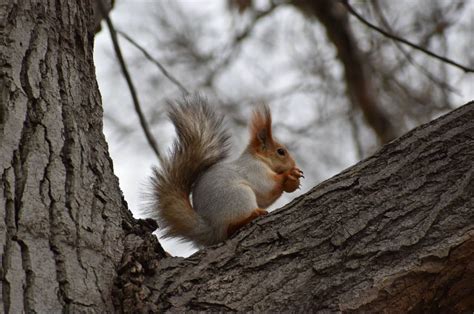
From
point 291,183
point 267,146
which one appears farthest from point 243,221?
point 267,146

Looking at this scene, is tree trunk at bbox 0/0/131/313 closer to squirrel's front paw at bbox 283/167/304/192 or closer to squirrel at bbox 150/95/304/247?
squirrel at bbox 150/95/304/247

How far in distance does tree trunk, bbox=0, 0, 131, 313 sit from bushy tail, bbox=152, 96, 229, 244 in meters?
0.47

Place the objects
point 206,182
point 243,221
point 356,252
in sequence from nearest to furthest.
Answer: point 356,252
point 243,221
point 206,182

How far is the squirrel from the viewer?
221 centimetres

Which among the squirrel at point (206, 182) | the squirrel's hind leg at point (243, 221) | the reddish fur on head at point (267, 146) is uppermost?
the reddish fur on head at point (267, 146)

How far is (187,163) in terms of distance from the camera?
7.93 feet

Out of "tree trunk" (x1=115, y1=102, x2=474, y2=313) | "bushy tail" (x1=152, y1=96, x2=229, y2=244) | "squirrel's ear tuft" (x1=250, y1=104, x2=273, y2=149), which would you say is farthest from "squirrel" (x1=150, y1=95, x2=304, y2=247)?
"tree trunk" (x1=115, y1=102, x2=474, y2=313)

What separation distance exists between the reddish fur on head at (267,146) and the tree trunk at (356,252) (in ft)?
3.48

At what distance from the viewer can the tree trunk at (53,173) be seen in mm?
1466

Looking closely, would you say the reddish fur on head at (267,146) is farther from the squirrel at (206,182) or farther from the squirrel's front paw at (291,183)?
the squirrel's front paw at (291,183)

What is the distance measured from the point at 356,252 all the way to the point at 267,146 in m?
1.35

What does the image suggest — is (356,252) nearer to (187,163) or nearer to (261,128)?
(187,163)

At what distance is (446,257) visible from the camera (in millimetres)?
1562

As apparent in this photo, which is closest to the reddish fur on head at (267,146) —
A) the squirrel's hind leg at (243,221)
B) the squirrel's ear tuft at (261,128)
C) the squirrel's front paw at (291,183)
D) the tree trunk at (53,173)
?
the squirrel's ear tuft at (261,128)
